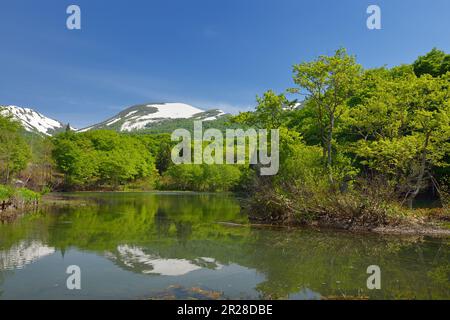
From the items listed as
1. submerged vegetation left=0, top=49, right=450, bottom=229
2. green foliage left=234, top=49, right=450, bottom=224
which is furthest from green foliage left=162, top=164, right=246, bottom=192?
green foliage left=234, top=49, right=450, bottom=224

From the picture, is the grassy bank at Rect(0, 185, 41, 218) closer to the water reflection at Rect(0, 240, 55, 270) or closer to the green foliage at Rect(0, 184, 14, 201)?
the green foliage at Rect(0, 184, 14, 201)

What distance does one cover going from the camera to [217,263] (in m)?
11.0

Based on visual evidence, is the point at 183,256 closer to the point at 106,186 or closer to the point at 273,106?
the point at 273,106

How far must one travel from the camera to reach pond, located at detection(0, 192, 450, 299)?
814cm

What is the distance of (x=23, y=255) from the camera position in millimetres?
11531

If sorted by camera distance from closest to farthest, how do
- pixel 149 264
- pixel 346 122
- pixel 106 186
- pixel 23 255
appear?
1. pixel 149 264
2. pixel 23 255
3. pixel 346 122
4. pixel 106 186

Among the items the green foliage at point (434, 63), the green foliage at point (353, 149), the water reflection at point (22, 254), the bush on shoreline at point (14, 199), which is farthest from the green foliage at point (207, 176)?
the water reflection at point (22, 254)

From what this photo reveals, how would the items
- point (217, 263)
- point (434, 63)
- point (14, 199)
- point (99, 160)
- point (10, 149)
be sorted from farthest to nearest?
1. point (99, 160)
2. point (10, 149)
3. point (434, 63)
4. point (14, 199)
5. point (217, 263)

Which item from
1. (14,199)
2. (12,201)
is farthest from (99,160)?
(12,201)

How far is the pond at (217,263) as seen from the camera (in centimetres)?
814

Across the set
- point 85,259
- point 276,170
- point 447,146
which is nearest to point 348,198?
point 276,170

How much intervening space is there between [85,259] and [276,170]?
12801 mm

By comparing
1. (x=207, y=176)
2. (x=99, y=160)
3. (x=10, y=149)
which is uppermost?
(x=99, y=160)

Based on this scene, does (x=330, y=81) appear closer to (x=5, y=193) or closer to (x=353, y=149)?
(x=353, y=149)
